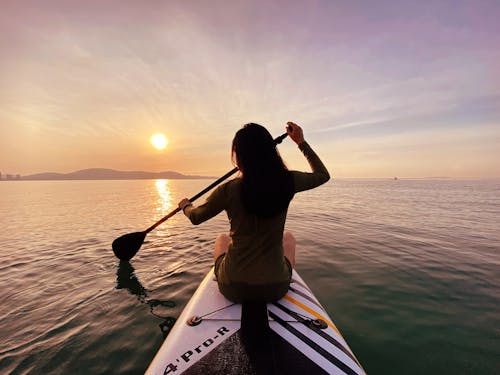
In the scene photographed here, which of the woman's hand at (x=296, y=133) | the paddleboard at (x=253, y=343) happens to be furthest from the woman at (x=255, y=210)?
the woman's hand at (x=296, y=133)

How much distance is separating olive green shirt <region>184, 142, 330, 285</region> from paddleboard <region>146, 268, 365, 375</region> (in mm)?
440

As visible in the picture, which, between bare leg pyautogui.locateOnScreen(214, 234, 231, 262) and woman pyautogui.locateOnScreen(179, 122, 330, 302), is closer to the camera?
woman pyautogui.locateOnScreen(179, 122, 330, 302)

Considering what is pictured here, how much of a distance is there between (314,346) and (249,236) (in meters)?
1.39

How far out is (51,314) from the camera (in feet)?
15.9

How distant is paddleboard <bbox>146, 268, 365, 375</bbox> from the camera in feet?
6.87

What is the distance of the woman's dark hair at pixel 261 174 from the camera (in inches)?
90.2

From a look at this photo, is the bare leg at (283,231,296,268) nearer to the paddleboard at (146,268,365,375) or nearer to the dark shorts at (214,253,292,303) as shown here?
the paddleboard at (146,268,365,375)

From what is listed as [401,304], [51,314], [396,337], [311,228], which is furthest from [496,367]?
[311,228]

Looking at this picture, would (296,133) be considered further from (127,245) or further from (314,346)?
(127,245)

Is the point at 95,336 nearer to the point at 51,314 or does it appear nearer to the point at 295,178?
the point at 51,314

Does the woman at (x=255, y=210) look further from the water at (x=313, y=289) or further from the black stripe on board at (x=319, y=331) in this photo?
the water at (x=313, y=289)

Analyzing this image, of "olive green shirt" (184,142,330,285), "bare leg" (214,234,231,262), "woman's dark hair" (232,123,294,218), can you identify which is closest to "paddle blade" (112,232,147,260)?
"bare leg" (214,234,231,262)

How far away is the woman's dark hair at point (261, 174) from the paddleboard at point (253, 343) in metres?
1.31

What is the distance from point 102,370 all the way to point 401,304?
600cm
